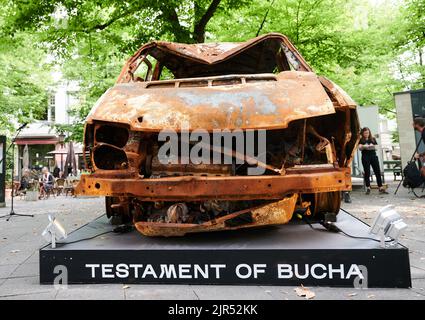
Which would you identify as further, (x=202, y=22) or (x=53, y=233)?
(x=202, y=22)

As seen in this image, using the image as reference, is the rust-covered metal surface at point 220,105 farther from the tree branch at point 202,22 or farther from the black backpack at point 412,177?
the tree branch at point 202,22

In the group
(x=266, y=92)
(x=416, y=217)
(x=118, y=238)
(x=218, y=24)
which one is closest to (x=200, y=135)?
(x=266, y=92)

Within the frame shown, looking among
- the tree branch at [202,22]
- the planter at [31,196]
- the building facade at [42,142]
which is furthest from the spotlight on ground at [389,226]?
the building facade at [42,142]

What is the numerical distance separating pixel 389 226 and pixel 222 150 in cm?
139

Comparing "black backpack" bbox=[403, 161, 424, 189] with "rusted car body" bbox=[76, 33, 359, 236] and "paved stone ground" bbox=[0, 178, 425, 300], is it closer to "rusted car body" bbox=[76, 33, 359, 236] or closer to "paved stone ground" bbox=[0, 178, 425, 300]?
"paved stone ground" bbox=[0, 178, 425, 300]

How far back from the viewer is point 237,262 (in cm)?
271

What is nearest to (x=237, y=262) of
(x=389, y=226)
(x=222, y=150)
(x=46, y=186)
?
(x=222, y=150)

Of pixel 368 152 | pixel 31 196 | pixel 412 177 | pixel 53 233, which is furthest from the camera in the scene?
pixel 31 196

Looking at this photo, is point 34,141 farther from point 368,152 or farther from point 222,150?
point 222,150

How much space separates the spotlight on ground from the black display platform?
0.08 metres

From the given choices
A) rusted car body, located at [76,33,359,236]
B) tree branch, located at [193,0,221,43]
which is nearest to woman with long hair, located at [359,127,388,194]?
tree branch, located at [193,0,221,43]

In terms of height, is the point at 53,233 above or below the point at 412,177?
below

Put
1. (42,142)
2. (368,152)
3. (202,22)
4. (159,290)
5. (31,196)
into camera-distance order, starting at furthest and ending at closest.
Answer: (42,142)
(31,196)
(202,22)
(368,152)
(159,290)

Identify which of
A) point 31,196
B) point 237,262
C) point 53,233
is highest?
point 53,233
